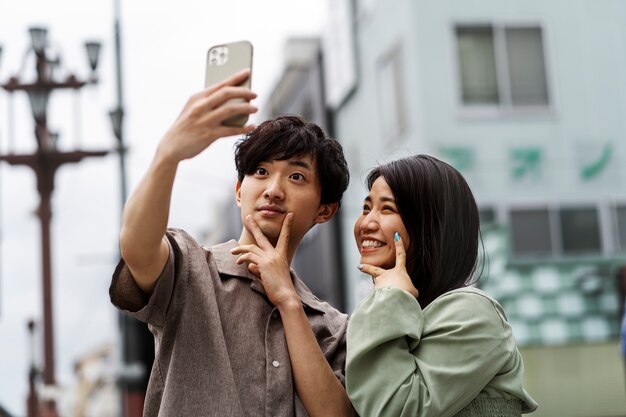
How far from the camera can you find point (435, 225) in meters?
3.42

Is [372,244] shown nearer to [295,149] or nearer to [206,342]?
[295,149]

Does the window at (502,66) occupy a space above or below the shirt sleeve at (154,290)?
above

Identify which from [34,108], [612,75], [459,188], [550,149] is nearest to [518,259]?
[550,149]

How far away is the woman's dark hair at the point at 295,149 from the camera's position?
3.34 m

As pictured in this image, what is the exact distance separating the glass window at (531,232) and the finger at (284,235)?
14.9m

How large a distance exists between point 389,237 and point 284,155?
17.2 inches

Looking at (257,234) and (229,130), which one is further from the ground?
(229,130)

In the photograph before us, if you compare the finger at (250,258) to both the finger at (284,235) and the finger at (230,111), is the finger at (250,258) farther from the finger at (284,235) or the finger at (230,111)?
the finger at (230,111)

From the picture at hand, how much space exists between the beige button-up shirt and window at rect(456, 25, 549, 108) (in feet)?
50.5

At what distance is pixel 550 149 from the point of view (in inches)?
710

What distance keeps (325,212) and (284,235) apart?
11.6 inches

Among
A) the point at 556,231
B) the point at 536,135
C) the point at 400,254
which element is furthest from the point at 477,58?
the point at 400,254

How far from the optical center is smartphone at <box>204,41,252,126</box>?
2.82 m

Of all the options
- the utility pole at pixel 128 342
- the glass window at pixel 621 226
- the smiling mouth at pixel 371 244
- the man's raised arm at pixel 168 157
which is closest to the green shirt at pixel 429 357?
the smiling mouth at pixel 371 244
